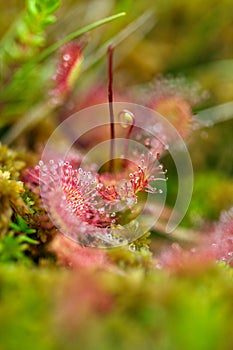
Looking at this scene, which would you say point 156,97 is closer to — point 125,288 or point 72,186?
point 72,186

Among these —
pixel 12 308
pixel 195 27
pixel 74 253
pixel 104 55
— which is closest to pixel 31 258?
pixel 74 253

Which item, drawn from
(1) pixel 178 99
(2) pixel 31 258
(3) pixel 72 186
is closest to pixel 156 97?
(1) pixel 178 99

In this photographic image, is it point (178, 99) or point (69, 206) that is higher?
point (69, 206)

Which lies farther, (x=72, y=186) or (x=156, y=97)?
(x=156, y=97)

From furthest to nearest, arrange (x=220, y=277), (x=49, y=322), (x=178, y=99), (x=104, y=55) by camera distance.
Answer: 1. (x=104, y=55)
2. (x=178, y=99)
3. (x=220, y=277)
4. (x=49, y=322)

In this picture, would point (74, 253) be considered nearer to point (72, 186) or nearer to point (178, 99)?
point (72, 186)

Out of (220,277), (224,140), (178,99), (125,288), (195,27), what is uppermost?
(125,288)

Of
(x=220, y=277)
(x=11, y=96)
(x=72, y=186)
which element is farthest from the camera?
(x=11, y=96)
